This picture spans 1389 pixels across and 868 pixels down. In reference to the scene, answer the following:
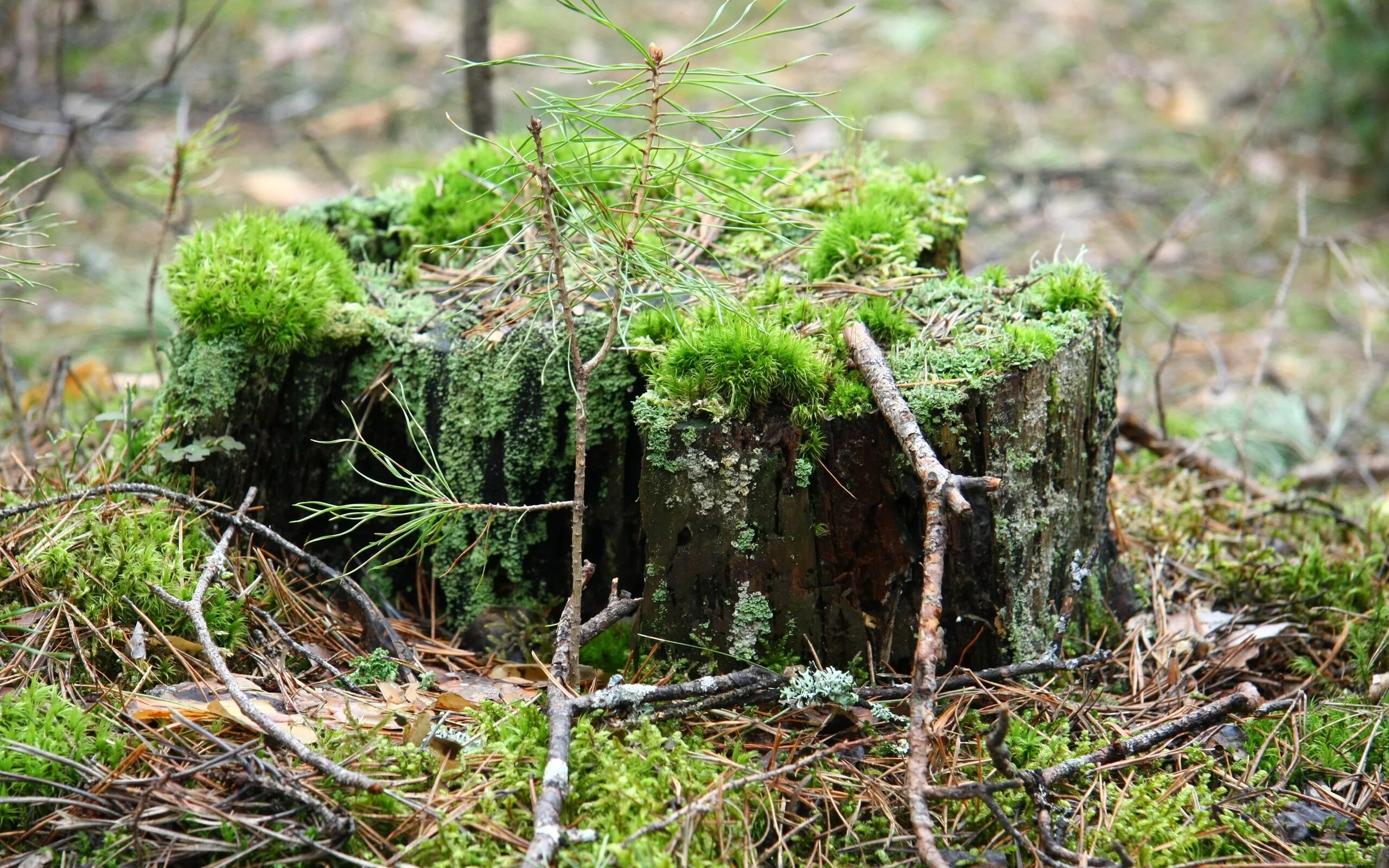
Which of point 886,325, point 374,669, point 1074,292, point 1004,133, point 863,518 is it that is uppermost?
point 1004,133

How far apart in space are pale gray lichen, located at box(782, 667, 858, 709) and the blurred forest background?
2716 mm

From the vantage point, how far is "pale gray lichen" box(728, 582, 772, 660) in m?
2.32

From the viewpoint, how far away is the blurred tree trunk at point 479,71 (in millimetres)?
4203

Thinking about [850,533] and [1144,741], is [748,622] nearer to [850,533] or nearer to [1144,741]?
[850,533]

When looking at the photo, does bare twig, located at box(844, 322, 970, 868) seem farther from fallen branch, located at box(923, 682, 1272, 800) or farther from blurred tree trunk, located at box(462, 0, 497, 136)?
blurred tree trunk, located at box(462, 0, 497, 136)

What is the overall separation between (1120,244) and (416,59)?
6002 millimetres

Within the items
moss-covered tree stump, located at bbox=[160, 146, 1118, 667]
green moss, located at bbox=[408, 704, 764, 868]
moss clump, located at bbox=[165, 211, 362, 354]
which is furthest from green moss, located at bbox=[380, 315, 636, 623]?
green moss, located at bbox=[408, 704, 764, 868]

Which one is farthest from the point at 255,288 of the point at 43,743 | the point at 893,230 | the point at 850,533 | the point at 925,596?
the point at 925,596

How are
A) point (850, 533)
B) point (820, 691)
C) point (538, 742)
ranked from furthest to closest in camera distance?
point (850, 533) → point (820, 691) → point (538, 742)

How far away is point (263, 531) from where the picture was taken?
96.6 inches

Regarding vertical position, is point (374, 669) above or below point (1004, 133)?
below

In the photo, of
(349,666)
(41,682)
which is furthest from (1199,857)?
(41,682)

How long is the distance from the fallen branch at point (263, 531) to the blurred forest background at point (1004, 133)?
1.84m

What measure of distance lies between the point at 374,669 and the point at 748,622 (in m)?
0.89
